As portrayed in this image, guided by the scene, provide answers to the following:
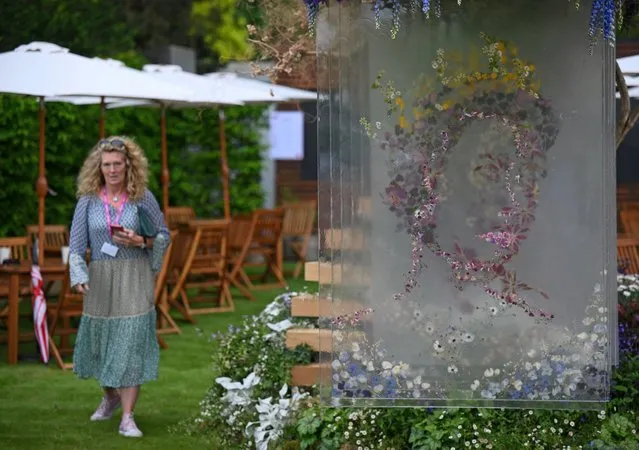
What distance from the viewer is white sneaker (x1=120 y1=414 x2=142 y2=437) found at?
24.0 ft

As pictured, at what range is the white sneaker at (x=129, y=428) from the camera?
288 inches

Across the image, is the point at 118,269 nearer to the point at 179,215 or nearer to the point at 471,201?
the point at 471,201

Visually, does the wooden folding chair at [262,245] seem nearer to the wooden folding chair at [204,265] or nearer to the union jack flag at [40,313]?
the wooden folding chair at [204,265]

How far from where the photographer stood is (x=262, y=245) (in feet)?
51.0

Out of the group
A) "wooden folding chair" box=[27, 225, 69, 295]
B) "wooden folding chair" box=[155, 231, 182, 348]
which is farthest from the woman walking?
"wooden folding chair" box=[155, 231, 182, 348]

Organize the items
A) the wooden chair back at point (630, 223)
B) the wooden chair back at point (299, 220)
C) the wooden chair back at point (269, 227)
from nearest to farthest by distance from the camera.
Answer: the wooden chair back at point (630, 223) → the wooden chair back at point (269, 227) → the wooden chair back at point (299, 220)

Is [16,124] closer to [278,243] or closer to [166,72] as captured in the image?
[166,72]

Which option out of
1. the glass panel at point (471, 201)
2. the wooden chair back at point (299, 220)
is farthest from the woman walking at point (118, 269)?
the wooden chair back at point (299, 220)

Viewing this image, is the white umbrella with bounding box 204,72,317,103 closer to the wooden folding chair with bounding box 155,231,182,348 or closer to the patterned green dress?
the wooden folding chair with bounding box 155,231,182,348

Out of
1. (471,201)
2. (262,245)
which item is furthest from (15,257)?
(471,201)

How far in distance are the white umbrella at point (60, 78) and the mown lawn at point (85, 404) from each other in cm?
140

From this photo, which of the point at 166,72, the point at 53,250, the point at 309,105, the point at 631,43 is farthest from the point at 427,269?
the point at 309,105

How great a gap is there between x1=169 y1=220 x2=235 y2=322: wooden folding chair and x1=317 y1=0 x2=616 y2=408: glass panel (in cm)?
637

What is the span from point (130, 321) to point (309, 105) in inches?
501
